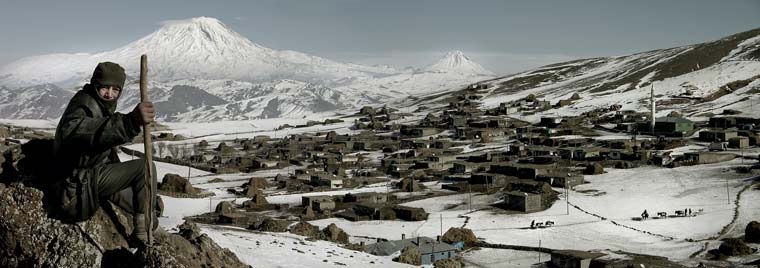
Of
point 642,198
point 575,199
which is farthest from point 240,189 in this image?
point 642,198

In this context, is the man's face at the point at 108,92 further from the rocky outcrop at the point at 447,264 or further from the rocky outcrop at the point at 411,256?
the rocky outcrop at the point at 447,264

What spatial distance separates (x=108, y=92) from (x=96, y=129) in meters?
0.77

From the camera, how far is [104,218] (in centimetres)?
761

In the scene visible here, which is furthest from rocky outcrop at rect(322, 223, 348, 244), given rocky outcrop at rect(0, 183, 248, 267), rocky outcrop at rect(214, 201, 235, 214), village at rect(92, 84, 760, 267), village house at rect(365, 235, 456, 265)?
rocky outcrop at rect(0, 183, 248, 267)

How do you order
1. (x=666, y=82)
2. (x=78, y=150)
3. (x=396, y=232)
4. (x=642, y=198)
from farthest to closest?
1. (x=666, y=82)
2. (x=642, y=198)
3. (x=396, y=232)
4. (x=78, y=150)

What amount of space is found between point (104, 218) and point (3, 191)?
3.38 feet

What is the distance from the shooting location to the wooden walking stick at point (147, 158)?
19.7 ft

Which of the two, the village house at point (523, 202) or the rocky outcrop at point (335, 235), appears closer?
the rocky outcrop at point (335, 235)

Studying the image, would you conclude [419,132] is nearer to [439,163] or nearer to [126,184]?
[439,163]

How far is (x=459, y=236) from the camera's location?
42750 mm

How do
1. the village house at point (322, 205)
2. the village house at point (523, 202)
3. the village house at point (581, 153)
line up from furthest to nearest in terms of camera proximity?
the village house at point (581, 153) < the village house at point (322, 205) < the village house at point (523, 202)

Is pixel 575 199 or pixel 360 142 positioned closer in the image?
pixel 575 199

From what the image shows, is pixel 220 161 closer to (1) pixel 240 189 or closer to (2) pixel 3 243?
(1) pixel 240 189

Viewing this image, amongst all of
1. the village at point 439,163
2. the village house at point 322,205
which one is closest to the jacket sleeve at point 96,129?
the village at point 439,163
